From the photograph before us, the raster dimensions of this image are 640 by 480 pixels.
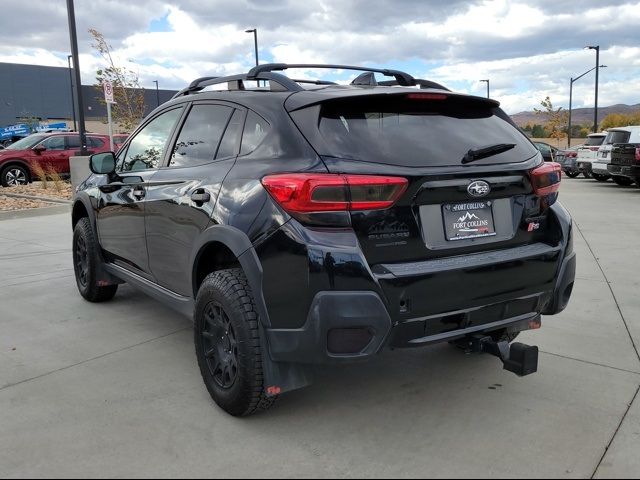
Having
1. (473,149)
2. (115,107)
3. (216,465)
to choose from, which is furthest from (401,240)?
(115,107)

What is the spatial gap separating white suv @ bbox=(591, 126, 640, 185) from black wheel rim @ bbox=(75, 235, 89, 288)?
15.5 meters

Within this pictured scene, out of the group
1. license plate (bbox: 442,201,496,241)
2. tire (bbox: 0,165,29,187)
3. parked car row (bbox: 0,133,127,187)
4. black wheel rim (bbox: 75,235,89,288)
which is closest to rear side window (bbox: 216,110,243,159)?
license plate (bbox: 442,201,496,241)

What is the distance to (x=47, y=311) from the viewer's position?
16.5 feet

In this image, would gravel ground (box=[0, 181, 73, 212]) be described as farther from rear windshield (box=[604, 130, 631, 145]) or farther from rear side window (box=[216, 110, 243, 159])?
rear windshield (box=[604, 130, 631, 145])

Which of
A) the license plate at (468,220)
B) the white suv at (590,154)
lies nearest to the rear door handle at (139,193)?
the license plate at (468,220)

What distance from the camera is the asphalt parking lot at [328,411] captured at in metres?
2.64

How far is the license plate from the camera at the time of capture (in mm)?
2779

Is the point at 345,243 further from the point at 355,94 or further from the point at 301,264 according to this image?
the point at 355,94

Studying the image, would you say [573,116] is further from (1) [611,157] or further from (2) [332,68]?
(2) [332,68]

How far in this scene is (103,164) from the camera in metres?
4.48

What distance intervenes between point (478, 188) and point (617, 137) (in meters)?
16.6

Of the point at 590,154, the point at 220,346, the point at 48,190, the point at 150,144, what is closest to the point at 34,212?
the point at 48,190

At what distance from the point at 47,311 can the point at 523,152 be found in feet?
13.5

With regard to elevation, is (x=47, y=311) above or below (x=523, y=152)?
below
